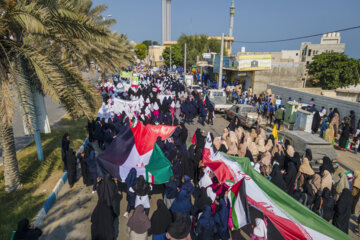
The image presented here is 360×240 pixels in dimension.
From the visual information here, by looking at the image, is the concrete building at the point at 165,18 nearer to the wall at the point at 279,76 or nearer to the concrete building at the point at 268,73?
the concrete building at the point at 268,73

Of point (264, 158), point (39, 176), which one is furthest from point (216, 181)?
point (39, 176)

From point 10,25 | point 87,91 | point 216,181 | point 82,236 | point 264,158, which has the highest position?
point 10,25

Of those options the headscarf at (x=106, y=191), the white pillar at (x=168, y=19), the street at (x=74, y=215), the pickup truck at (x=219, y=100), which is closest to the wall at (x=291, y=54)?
the pickup truck at (x=219, y=100)

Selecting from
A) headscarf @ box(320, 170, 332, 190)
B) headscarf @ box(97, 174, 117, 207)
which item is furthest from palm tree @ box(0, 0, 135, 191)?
headscarf @ box(320, 170, 332, 190)

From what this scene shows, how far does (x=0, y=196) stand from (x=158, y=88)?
53.6ft

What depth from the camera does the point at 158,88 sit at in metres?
22.2

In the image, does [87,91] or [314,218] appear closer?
[314,218]

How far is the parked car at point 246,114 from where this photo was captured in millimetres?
13852

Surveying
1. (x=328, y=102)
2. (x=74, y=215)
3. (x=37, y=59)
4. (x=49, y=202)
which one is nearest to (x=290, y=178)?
(x=74, y=215)

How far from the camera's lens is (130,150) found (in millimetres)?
7938

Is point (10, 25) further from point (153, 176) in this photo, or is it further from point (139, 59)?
point (139, 59)

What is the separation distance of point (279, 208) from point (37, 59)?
20.2 feet

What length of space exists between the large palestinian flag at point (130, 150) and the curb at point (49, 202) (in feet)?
5.26

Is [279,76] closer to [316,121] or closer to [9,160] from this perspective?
[316,121]
